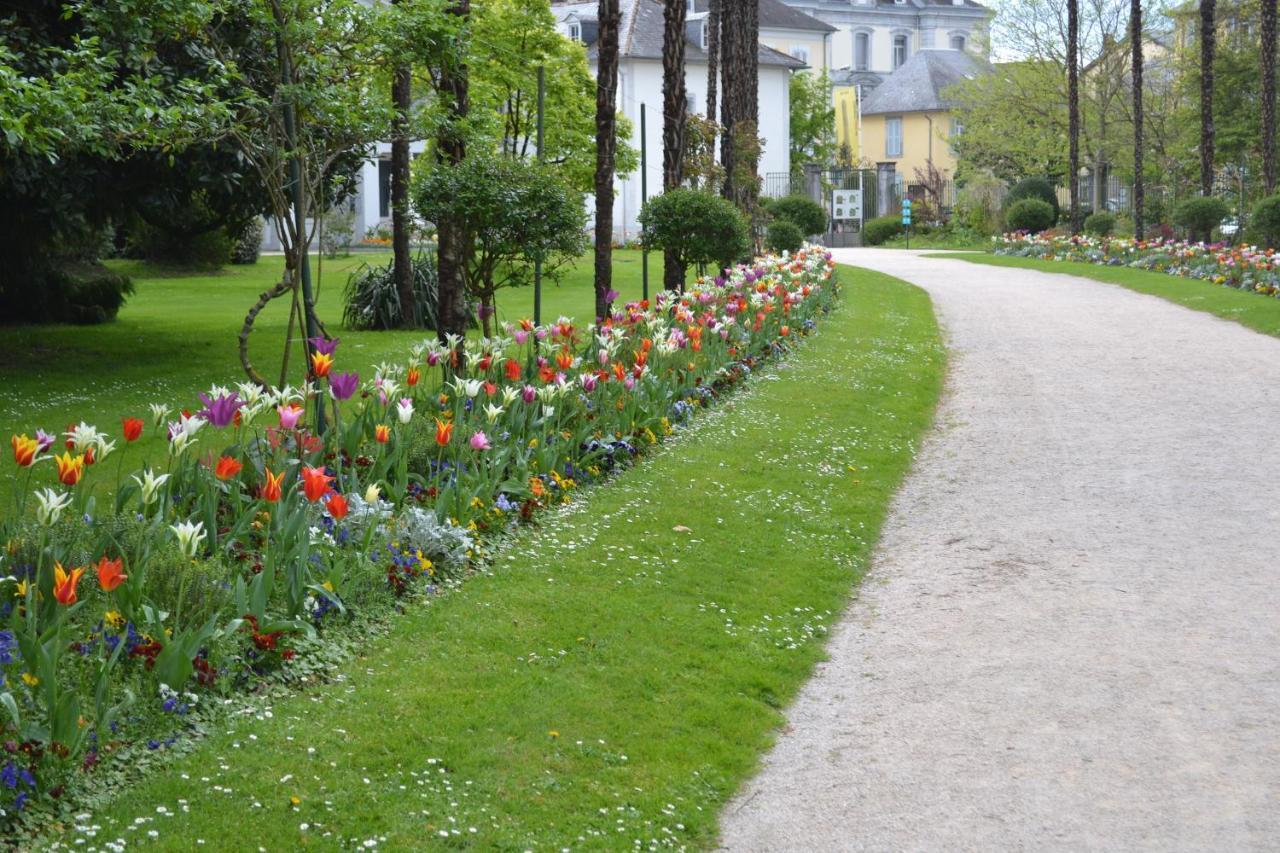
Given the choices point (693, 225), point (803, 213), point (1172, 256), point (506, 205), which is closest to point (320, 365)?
point (506, 205)

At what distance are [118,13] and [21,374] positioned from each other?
5.39 meters

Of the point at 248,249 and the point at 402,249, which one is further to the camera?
the point at 248,249

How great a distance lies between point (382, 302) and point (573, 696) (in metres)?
14.6

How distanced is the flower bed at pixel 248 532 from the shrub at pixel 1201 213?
25.4 m

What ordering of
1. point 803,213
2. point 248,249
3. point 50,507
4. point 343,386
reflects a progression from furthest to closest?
1. point 803,213
2. point 248,249
3. point 343,386
4. point 50,507

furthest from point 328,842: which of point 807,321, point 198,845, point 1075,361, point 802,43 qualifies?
point 802,43

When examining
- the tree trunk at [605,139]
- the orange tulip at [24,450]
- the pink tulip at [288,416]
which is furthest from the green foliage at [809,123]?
the orange tulip at [24,450]

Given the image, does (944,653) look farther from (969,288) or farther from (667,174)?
(969,288)

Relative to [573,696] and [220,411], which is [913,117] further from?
[573,696]

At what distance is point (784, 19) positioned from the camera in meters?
75.1

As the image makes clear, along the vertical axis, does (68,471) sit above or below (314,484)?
above

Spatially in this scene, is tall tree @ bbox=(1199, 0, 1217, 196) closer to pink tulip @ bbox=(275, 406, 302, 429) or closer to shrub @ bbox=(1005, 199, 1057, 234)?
shrub @ bbox=(1005, 199, 1057, 234)

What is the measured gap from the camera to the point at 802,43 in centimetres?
7594

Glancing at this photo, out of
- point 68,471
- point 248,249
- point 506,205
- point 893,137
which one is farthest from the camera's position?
point 893,137
